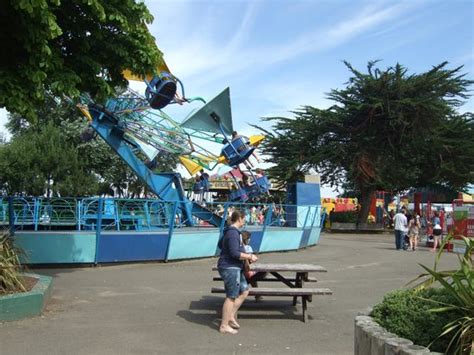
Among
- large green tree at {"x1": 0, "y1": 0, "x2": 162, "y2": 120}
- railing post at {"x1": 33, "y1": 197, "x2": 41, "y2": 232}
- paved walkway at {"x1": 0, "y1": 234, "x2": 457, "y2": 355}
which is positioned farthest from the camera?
railing post at {"x1": 33, "y1": 197, "x2": 41, "y2": 232}

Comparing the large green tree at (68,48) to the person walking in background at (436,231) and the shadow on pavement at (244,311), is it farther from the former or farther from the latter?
the person walking in background at (436,231)

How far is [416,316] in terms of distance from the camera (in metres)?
4.59

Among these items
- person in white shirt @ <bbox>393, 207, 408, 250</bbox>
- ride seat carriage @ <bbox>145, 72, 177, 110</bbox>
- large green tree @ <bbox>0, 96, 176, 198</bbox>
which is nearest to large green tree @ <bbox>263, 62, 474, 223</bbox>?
large green tree @ <bbox>0, 96, 176, 198</bbox>

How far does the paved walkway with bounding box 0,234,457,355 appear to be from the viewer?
6555 millimetres

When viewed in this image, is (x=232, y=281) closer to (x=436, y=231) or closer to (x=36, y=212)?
(x=36, y=212)

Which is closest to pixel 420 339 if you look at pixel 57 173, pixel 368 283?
pixel 368 283

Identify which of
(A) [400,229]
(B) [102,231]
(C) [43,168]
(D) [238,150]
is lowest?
(B) [102,231]

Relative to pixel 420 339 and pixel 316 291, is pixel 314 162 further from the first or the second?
pixel 420 339

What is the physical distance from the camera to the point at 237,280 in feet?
24.2

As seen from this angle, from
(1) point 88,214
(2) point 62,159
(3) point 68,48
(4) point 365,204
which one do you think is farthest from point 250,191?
(4) point 365,204

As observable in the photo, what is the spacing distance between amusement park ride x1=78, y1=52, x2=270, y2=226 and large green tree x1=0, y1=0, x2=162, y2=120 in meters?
6.13

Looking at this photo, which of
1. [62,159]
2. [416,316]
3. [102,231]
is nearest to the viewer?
[416,316]

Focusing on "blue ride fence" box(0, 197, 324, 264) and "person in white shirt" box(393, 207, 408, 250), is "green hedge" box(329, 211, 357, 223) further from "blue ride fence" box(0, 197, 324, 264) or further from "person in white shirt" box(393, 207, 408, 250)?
"blue ride fence" box(0, 197, 324, 264)

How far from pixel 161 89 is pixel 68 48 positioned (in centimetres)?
641
